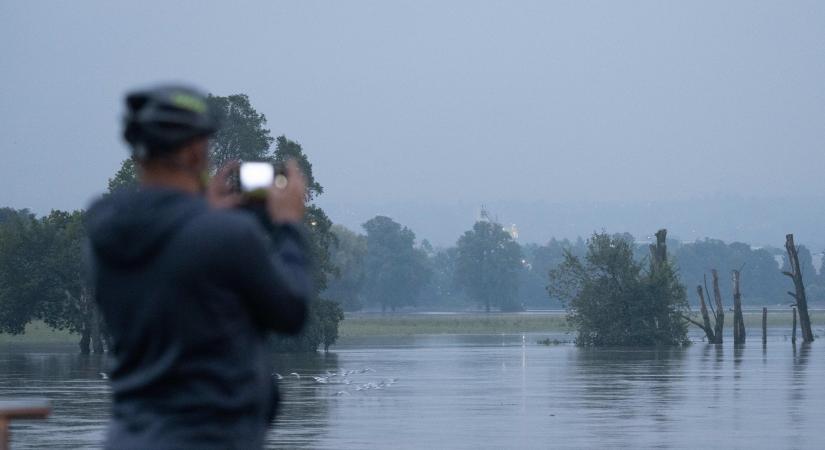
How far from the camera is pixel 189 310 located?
421cm

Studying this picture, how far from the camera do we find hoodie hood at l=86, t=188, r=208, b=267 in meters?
4.22

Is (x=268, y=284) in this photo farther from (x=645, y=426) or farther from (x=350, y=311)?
(x=350, y=311)

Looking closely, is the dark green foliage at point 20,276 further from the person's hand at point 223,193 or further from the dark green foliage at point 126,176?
the person's hand at point 223,193

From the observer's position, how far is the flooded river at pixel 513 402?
736 inches

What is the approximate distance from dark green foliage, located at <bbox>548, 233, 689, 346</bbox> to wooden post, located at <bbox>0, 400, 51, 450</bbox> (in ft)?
182

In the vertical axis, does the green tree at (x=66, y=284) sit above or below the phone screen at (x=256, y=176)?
above

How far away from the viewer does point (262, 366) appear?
4.39 meters

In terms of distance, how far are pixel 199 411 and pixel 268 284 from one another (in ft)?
1.31

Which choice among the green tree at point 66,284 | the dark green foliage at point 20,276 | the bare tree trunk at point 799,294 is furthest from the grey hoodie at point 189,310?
the bare tree trunk at point 799,294

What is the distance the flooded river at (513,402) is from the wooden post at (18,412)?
10668 mm

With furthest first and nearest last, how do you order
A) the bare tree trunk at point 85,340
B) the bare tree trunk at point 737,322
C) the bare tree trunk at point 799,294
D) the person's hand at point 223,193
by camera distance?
the bare tree trunk at point 799,294 → the bare tree trunk at point 737,322 → the bare tree trunk at point 85,340 → the person's hand at point 223,193

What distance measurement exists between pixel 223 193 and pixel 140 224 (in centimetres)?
42

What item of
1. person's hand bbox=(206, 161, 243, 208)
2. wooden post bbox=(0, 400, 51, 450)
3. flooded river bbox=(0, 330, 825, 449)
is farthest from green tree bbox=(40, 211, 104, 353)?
person's hand bbox=(206, 161, 243, 208)

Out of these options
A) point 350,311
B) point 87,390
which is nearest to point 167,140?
point 87,390
